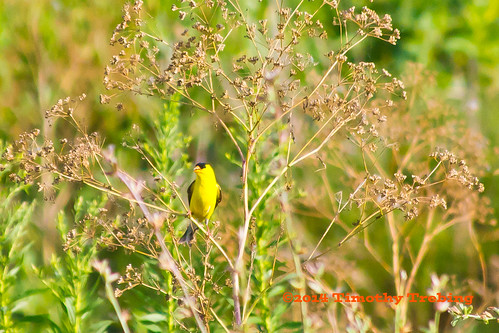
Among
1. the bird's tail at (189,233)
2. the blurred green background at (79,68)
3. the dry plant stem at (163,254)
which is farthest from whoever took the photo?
the blurred green background at (79,68)

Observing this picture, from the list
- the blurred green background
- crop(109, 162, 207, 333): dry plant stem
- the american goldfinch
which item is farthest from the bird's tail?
the blurred green background

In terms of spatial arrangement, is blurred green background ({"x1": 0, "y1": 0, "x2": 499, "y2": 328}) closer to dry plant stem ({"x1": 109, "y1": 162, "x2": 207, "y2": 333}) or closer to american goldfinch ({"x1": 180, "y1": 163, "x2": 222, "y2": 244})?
american goldfinch ({"x1": 180, "y1": 163, "x2": 222, "y2": 244})

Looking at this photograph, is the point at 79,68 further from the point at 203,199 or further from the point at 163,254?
the point at 163,254

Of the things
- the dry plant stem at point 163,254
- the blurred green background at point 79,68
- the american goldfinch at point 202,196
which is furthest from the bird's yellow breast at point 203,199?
the blurred green background at point 79,68

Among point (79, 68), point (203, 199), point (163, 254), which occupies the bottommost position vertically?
point (163, 254)

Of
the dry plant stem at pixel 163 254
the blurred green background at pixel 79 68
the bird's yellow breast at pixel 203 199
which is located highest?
the blurred green background at pixel 79 68

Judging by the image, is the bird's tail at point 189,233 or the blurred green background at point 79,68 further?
the blurred green background at point 79,68

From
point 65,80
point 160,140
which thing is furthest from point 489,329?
point 65,80

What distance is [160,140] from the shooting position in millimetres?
1708

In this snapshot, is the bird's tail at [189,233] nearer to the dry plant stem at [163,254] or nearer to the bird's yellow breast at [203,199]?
the bird's yellow breast at [203,199]

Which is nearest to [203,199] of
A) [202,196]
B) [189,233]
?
[202,196]

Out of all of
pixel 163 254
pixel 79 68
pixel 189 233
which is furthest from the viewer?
pixel 79 68

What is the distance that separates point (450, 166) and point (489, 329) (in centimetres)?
149

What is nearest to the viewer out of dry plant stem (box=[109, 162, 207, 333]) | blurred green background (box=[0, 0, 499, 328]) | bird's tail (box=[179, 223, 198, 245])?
dry plant stem (box=[109, 162, 207, 333])
